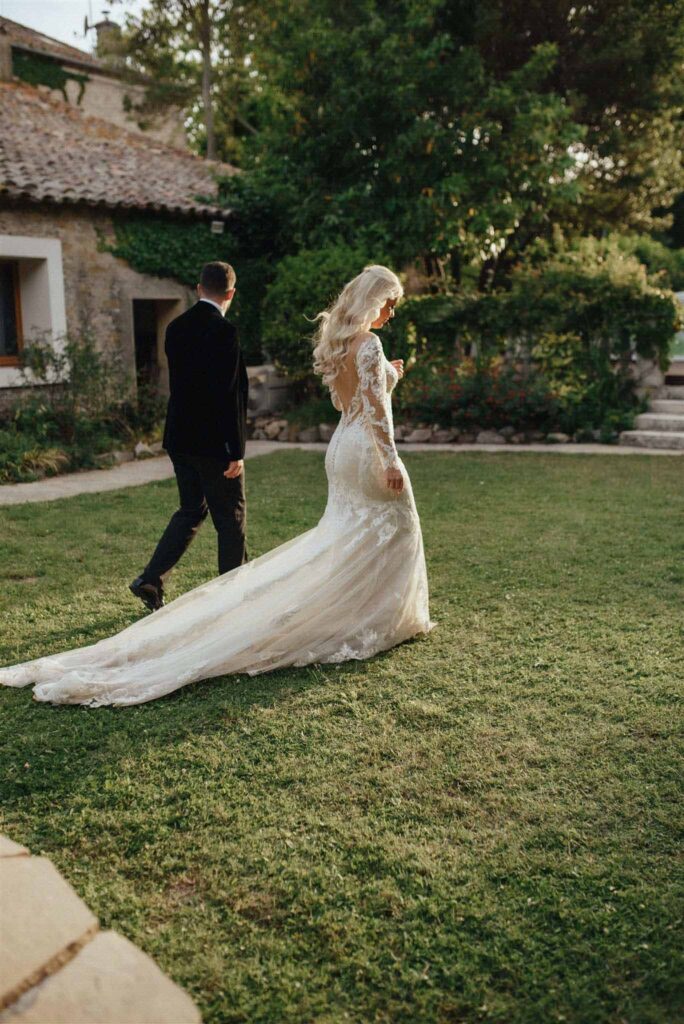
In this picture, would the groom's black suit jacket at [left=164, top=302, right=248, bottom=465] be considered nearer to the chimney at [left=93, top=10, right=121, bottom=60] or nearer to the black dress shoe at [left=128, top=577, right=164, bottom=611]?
the black dress shoe at [left=128, top=577, right=164, bottom=611]

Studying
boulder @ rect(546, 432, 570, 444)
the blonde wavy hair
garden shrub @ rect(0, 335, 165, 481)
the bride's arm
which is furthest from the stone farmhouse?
the bride's arm

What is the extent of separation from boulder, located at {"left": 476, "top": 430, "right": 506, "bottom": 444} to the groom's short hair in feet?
25.0

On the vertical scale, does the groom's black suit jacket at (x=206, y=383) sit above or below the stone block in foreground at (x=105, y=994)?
above

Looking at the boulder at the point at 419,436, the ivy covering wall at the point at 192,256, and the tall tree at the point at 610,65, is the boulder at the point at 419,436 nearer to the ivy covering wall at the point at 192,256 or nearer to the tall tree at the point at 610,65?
the ivy covering wall at the point at 192,256

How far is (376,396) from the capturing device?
470 centimetres

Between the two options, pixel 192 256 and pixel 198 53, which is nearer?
pixel 192 256

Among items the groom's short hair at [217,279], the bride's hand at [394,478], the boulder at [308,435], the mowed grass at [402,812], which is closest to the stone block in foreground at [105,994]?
the mowed grass at [402,812]

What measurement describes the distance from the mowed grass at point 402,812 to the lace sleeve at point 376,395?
3.49ft

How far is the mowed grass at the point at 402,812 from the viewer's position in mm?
2400

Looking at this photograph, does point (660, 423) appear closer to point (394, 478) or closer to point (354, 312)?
point (394, 478)

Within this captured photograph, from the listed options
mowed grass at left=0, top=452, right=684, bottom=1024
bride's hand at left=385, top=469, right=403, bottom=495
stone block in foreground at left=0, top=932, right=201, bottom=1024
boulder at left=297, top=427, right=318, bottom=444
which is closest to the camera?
stone block in foreground at left=0, top=932, right=201, bottom=1024

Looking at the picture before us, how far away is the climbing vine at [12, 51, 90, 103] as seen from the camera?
17.2m

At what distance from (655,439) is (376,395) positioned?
807 cm

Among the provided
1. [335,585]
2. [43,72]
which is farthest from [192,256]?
[335,585]
